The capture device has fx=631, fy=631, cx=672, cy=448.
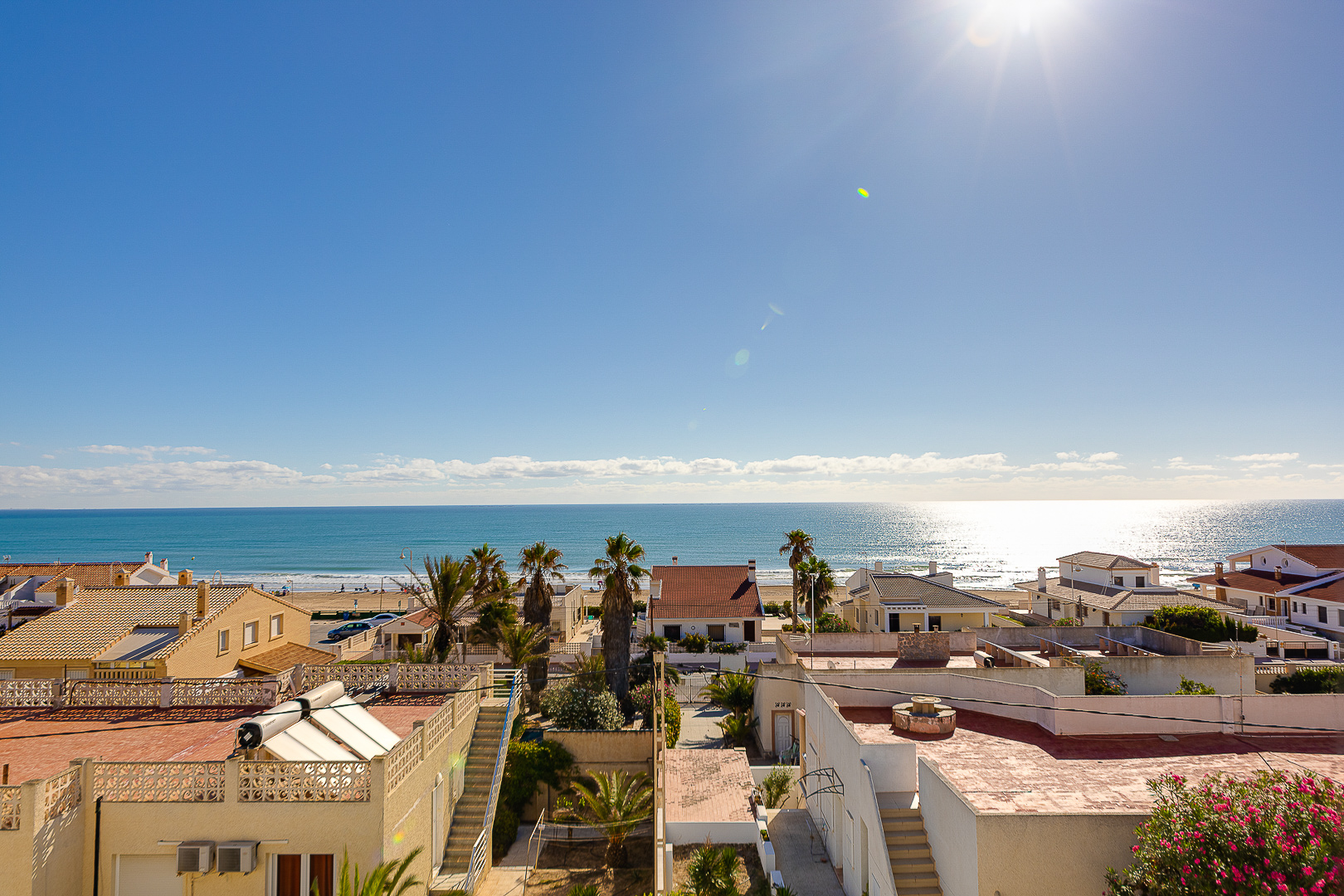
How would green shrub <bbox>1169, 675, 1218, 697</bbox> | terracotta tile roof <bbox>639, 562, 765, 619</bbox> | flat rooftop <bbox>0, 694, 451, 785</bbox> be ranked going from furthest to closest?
1. terracotta tile roof <bbox>639, 562, 765, 619</bbox>
2. green shrub <bbox>1169, 675, 1218, 697</bbox>
3. flat rooftop <bbox>0, 694, 451, 785</bbox>

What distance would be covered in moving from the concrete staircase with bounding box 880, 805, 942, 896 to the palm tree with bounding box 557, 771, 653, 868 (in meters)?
8.56

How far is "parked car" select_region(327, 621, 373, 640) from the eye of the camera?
→ 5583 centimetres

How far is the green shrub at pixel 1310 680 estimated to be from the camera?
26188mm

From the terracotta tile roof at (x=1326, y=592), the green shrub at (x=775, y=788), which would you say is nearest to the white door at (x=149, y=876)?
the green shrub at (x=775, y=788)

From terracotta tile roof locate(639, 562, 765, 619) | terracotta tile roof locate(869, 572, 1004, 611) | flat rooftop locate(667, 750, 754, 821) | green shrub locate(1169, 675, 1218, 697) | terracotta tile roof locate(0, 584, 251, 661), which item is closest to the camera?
flat rooftop locate(667, 750, 754, 821)

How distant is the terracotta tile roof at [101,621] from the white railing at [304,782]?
1569cm

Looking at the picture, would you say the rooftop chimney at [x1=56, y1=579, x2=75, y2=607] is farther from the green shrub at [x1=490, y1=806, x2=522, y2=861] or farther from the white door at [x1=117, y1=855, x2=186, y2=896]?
the white door at [x1=117, y1=855, x2=186, y2=896]

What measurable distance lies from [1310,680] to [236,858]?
38.2m

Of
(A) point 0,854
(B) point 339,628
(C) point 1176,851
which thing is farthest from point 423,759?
(B) point 339,628

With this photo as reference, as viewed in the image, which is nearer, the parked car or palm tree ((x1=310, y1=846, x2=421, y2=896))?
palm tree ((x1=310, y1=846, x2=421, y2=896))

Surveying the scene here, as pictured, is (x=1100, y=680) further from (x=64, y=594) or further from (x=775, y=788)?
(x=64, y=594)

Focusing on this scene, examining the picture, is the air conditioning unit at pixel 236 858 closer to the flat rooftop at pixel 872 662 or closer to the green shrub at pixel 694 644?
the flat rooftop at pixel 872 662

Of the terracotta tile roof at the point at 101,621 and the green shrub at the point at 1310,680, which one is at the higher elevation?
the terracotta tile roof at the point at 101,621

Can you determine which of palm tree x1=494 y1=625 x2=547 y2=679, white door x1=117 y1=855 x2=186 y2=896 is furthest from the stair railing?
palm tree x1=494 y1=625 x2=547 y2=679
